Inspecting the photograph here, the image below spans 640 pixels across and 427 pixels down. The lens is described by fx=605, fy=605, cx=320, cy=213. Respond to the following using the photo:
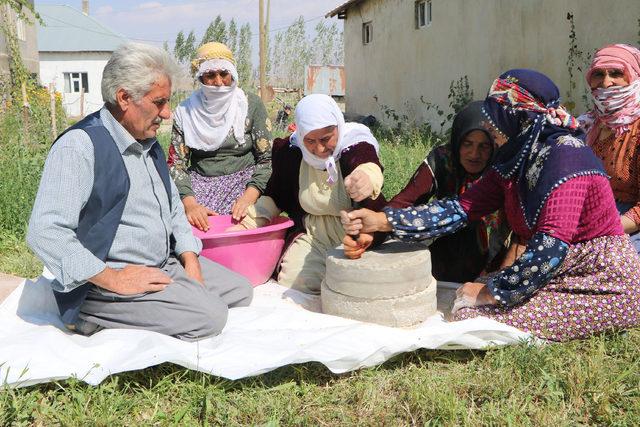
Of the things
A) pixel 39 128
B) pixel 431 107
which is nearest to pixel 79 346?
pixel 39 128

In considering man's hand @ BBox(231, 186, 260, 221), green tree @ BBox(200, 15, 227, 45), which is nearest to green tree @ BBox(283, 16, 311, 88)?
green tree @ BBox(200, 15, 227, 45)

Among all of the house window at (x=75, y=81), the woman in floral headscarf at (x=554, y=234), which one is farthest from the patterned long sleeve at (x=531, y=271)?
the house window at (x=75, y=81)

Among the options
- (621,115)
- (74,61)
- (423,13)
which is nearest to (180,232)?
(621,115)

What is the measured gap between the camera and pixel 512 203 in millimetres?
Result: 2988

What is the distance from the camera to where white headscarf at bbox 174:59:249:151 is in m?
4.41

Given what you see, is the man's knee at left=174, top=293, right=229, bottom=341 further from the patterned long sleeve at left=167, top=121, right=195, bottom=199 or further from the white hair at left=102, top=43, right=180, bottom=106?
the patterned long sleeve at left=167, top=121, right=195, bottom=199

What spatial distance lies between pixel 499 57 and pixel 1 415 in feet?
27.9

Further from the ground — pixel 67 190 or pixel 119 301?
pixel 67 190

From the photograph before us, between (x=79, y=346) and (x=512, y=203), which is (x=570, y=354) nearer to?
(x=512, y=203)

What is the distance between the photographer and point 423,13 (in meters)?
12.6

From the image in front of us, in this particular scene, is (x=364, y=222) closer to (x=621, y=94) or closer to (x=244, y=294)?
(x=244, y=294)

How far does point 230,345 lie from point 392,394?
75 centimetres

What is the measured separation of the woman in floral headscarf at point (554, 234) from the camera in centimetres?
263

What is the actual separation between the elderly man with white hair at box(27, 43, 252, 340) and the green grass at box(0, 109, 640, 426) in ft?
1.10
